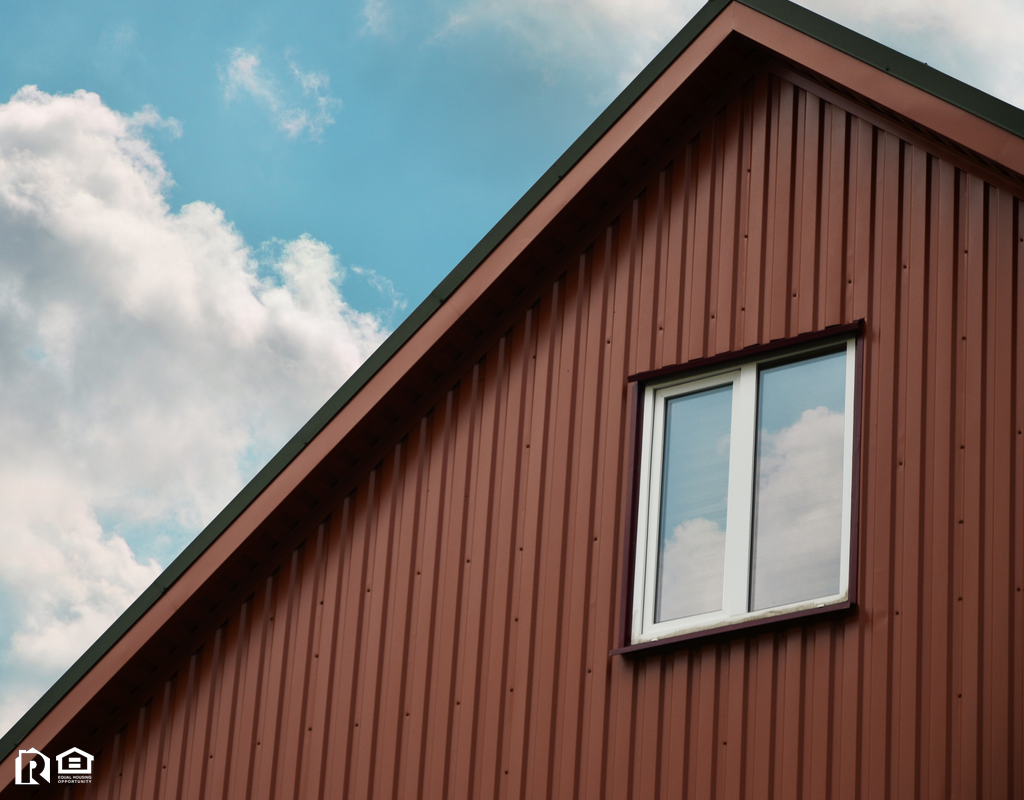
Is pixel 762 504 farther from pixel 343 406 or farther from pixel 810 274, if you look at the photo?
pixel 343 406

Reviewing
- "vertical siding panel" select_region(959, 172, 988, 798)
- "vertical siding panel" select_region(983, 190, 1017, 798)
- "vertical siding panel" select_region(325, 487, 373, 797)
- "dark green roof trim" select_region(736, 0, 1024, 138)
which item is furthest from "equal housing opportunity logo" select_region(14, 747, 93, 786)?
"dark green roof trim" select_region(736, 0, 1024, 138)

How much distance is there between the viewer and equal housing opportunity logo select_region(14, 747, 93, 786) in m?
8.91

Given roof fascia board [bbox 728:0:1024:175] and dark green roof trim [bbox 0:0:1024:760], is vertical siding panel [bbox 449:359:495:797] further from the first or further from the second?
roof fascia board [bbox 728:0:1024:175]

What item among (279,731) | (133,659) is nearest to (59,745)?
(133,659)

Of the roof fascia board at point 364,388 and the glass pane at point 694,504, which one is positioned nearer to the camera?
the glass pane at point 694,504

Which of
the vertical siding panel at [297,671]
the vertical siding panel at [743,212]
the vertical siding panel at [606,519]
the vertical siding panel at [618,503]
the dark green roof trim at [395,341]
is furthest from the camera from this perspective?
the dark green roof trim at [395,341]

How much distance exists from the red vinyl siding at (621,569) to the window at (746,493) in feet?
0.57

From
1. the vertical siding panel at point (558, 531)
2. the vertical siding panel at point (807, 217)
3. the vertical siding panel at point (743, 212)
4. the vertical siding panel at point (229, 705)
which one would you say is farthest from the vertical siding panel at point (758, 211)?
the vertical siding panel at point (229, 705)

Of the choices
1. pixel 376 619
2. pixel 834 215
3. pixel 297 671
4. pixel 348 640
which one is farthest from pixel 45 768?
pixel 834 215

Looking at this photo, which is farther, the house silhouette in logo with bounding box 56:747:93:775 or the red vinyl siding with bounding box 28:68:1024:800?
the house silhouette in logo with bounding box 56:747:93:775

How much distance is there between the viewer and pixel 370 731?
812 centimetres

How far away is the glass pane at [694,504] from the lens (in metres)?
7.36

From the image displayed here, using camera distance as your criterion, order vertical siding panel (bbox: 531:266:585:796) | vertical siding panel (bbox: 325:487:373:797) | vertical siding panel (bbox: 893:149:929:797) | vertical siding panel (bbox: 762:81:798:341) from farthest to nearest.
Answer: vertical siding panel (bbox: 325:487:373:797) < vertical siding panel (bbox: 762:81:798:341) < vertical siding panel (bbox: 531:266:585:796) < vertical siding panel (bbox: 893:149:929:797)

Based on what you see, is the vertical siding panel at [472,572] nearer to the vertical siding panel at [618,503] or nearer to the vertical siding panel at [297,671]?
the vertical siding panel at [618,503]
